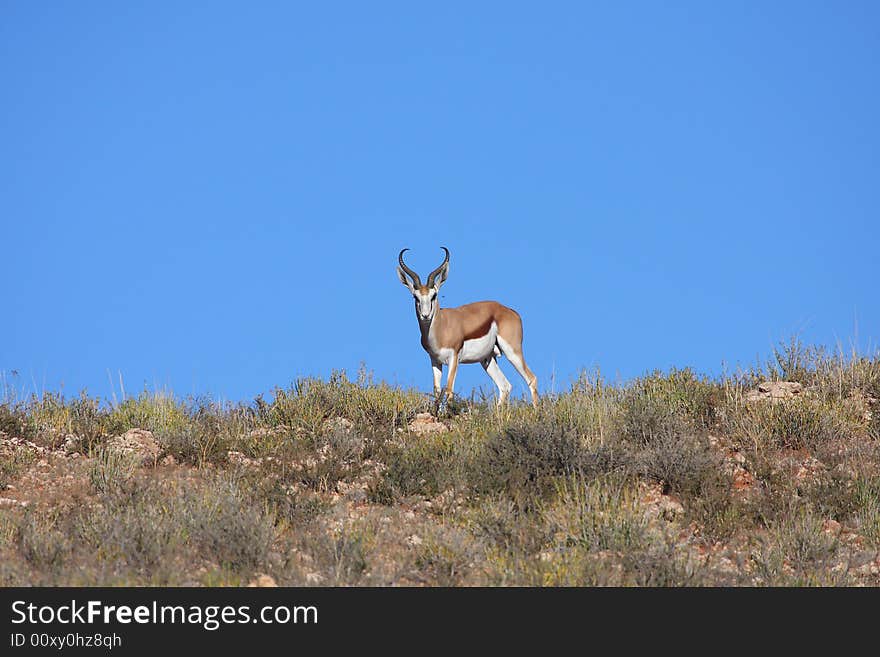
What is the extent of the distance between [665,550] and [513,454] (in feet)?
9.27

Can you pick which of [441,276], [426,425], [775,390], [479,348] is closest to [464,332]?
[479,348]

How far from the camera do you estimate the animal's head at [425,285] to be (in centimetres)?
1683

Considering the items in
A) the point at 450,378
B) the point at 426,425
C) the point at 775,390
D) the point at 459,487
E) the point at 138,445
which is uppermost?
the point at 450,378

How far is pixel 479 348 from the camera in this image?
17.9 m

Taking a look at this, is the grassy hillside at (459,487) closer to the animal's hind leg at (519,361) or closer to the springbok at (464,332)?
the springbok at (464,332)

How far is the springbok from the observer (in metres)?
16.9

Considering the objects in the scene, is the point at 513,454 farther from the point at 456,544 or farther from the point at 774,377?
the point at 774,377

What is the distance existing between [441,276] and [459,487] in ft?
24.8

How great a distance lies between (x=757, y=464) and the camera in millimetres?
10906

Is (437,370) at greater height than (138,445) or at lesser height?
greater

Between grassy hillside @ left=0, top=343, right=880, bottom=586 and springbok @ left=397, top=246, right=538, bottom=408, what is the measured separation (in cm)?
244

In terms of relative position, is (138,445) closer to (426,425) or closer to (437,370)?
(426,425)

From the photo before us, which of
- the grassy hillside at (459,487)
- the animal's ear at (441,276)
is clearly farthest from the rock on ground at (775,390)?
the animal's ear at (441,276)
